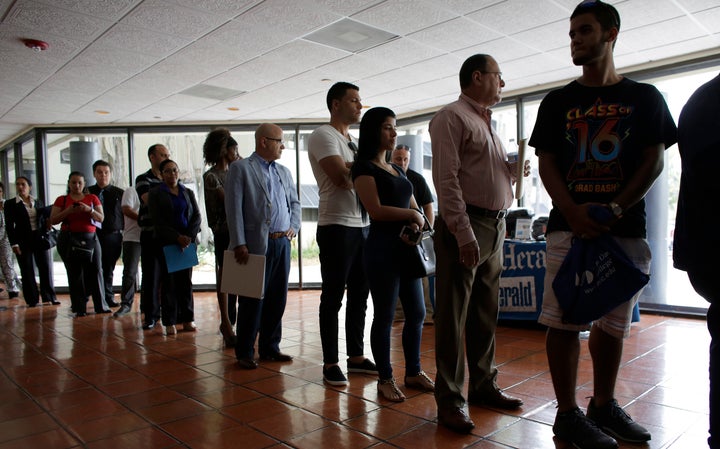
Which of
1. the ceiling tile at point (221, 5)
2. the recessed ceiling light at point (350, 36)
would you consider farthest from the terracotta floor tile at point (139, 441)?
the recessed ceiling light at point (350, 36)

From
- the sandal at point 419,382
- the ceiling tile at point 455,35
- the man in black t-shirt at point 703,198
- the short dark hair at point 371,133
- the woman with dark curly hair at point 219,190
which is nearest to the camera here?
the man in black t-shirt at point 703,198

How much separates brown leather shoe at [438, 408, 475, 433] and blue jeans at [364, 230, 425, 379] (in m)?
0.47

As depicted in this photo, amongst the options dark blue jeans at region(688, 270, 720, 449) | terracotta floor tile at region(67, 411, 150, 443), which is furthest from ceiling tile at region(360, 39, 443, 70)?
dark blue jeans at region(688, 270, 720, 449)

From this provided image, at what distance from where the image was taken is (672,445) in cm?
197

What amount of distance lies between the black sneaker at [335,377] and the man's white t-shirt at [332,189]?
777 mm

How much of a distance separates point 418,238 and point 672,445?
125cm

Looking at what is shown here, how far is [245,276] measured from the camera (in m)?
3.07

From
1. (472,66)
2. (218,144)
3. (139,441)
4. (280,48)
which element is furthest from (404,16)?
(139,441)

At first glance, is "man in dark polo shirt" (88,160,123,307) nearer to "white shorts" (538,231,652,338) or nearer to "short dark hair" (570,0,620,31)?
"white shorts" (538,231,652,338)

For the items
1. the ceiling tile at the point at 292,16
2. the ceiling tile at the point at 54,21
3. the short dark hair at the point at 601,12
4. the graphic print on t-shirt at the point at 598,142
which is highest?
the ceiling tile at the point at 54,21

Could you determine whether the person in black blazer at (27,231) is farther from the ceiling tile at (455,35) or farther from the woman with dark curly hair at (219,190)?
the ceiling tile at (455,35)

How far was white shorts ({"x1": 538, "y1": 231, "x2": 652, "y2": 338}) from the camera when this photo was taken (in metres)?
1.86

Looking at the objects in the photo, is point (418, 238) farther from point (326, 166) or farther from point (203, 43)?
point (203, 43)

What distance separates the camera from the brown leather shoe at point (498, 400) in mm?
2373
